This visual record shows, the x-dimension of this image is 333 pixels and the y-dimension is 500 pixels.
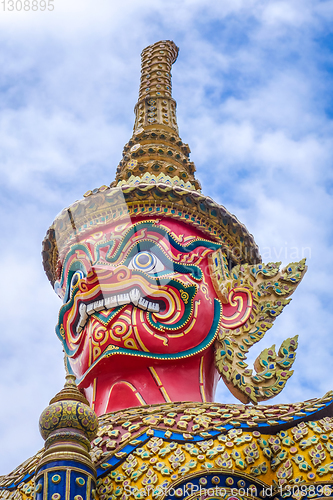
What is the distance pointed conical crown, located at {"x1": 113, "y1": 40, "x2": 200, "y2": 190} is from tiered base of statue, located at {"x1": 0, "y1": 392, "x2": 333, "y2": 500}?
3.02 m

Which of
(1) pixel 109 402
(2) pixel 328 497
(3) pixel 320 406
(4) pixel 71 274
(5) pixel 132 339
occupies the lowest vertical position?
(2) pixel 328 497

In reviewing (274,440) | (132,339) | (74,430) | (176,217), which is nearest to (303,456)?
(274,440)

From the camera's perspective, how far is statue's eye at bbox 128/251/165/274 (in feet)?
21.0

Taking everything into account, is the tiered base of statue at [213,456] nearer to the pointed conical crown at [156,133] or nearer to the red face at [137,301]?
the red face at [137,301]

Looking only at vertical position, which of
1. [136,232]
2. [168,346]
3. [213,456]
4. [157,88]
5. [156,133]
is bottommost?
[213,456]

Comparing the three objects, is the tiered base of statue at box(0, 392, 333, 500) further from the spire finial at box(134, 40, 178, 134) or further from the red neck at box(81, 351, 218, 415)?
the spire finial at box(134, 40, 178, 134)

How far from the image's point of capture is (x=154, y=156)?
782 centimetres

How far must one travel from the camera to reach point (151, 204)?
7.00 metres

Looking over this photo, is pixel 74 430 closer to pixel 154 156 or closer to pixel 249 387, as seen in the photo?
pixel 249 387

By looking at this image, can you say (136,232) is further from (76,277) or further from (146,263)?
(76,277)

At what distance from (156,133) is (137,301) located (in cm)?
273

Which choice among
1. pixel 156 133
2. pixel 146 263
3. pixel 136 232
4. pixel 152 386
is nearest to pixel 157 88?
pixel 156 133

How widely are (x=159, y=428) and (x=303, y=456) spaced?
1.01m

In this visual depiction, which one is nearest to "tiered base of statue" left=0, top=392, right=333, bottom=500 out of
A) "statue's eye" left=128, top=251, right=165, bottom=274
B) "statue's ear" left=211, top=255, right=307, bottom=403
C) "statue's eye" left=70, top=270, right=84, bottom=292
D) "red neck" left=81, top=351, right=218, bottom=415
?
"red neck" left=81, top=351, right=218, bottom=415
